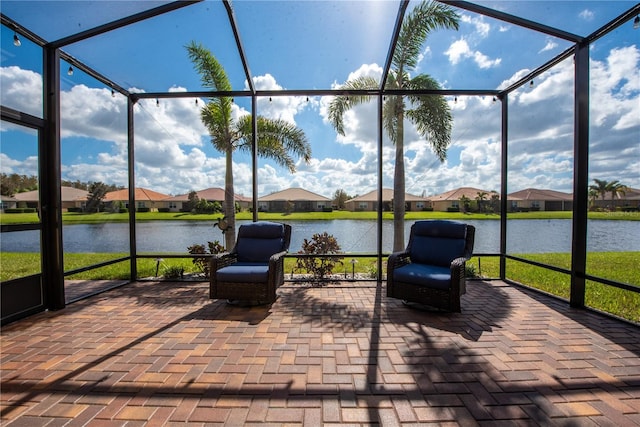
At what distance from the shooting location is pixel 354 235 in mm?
5504

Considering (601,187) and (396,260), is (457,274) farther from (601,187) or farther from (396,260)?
(601,187)

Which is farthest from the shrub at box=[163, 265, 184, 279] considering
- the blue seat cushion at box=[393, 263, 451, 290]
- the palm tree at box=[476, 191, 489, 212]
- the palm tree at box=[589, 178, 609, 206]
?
the palm tree at box=[589, 178, 609, 206]

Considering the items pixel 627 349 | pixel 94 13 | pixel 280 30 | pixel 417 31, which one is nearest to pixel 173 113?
pixel 94 13

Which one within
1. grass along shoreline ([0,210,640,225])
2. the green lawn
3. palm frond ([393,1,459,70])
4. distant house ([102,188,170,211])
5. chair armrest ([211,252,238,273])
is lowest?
the green lawn

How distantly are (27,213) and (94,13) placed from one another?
2.75 metres

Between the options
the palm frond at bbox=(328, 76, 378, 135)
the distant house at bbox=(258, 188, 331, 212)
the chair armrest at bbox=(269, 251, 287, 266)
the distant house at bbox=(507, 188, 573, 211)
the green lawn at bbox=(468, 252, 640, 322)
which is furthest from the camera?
the distant house at bbox=(258, 188, 331, 212)

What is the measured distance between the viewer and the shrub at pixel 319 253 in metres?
5.16

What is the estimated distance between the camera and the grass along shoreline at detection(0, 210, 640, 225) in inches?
151

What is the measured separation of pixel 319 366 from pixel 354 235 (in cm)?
336

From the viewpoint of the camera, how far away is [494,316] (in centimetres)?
343

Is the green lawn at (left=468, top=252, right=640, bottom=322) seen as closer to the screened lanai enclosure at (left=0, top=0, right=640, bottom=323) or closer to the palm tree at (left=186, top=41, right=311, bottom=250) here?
the screened lanai enclosure at (left=0, top=0, right=640, bottom=323)

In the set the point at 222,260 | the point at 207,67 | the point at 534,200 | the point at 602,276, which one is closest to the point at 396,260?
the point at 222,260

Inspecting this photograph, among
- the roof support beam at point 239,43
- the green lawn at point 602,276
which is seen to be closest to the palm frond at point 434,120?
the green lawn at point 602,276

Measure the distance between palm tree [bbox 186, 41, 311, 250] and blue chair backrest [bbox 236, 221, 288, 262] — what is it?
1524 mm
